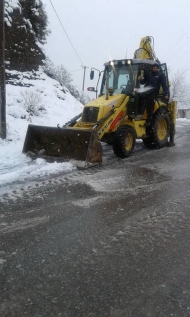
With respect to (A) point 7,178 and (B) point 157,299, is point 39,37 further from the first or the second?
(B) point 157,299

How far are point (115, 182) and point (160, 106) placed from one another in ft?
15.8

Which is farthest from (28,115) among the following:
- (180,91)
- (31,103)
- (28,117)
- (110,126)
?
(180,91)

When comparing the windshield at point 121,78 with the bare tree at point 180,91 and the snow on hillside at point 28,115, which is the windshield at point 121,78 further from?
the bare tree at point 180,91

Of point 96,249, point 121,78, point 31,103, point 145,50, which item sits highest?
point 145,50

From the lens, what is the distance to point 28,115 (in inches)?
522

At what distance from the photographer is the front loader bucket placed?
697 cm

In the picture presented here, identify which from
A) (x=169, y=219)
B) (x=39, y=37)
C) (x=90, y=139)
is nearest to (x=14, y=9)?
(x=39, y=37)

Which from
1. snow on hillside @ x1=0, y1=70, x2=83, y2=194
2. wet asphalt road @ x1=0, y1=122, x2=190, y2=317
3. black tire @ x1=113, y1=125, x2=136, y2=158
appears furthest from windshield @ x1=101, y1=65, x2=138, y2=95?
wet asphalt road @ x1=0, y1=122, x2=190, y2=317

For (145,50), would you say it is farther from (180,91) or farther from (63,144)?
(180,91)

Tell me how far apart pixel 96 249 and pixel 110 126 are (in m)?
4.99

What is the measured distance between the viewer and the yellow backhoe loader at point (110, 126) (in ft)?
23.5

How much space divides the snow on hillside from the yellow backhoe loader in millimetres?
509

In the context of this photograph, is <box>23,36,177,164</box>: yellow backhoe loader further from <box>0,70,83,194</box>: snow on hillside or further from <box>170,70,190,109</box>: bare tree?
<box>170,70,190,109</box>: bare tree

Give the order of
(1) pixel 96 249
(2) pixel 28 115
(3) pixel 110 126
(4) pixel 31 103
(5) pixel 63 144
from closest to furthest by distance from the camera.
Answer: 1. (1) pixel 96 249
2. (5) pixel 63 144
3. (3) pixel 110 126
4. (2) pixel 28 115
5. (4) pixel 31 103
